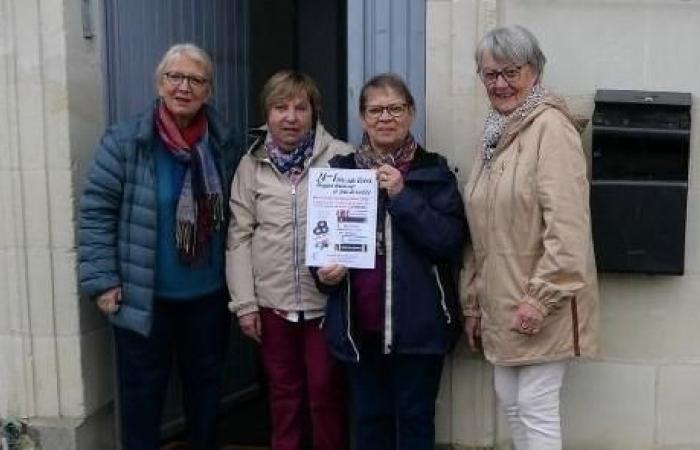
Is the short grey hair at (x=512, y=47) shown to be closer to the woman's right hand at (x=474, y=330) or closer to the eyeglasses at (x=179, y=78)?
the woman's right hand at (x=474, y=330)

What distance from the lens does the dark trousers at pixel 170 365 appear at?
377 cm

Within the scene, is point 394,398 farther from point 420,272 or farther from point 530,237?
point 530,237

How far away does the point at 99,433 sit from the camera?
4121mm

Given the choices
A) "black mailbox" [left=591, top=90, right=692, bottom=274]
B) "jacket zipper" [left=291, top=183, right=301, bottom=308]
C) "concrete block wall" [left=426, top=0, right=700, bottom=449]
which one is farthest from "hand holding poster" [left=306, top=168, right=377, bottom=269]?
"black mailbox" [left=591, top=90, right=692, bottom=274]

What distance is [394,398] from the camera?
11.8 feet

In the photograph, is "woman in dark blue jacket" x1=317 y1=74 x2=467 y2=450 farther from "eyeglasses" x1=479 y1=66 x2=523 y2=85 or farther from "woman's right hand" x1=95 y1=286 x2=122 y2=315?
"woman's right hand" x1=95 y1=286 x2=122 y2=315

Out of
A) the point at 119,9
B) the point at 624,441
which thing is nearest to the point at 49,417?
the point at 119,9

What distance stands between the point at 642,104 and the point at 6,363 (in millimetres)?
2780

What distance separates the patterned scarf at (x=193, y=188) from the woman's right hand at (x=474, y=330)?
1.06m

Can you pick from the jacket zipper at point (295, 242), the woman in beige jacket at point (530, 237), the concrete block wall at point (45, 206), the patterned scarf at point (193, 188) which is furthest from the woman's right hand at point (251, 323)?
the woman in beige jacket at point (530, 237)

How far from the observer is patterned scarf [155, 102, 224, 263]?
3.61 m

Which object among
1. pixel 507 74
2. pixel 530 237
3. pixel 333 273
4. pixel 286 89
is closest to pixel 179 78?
pixel 286 89

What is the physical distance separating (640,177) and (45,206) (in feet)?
7.72

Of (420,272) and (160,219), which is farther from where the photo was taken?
(160,219)
